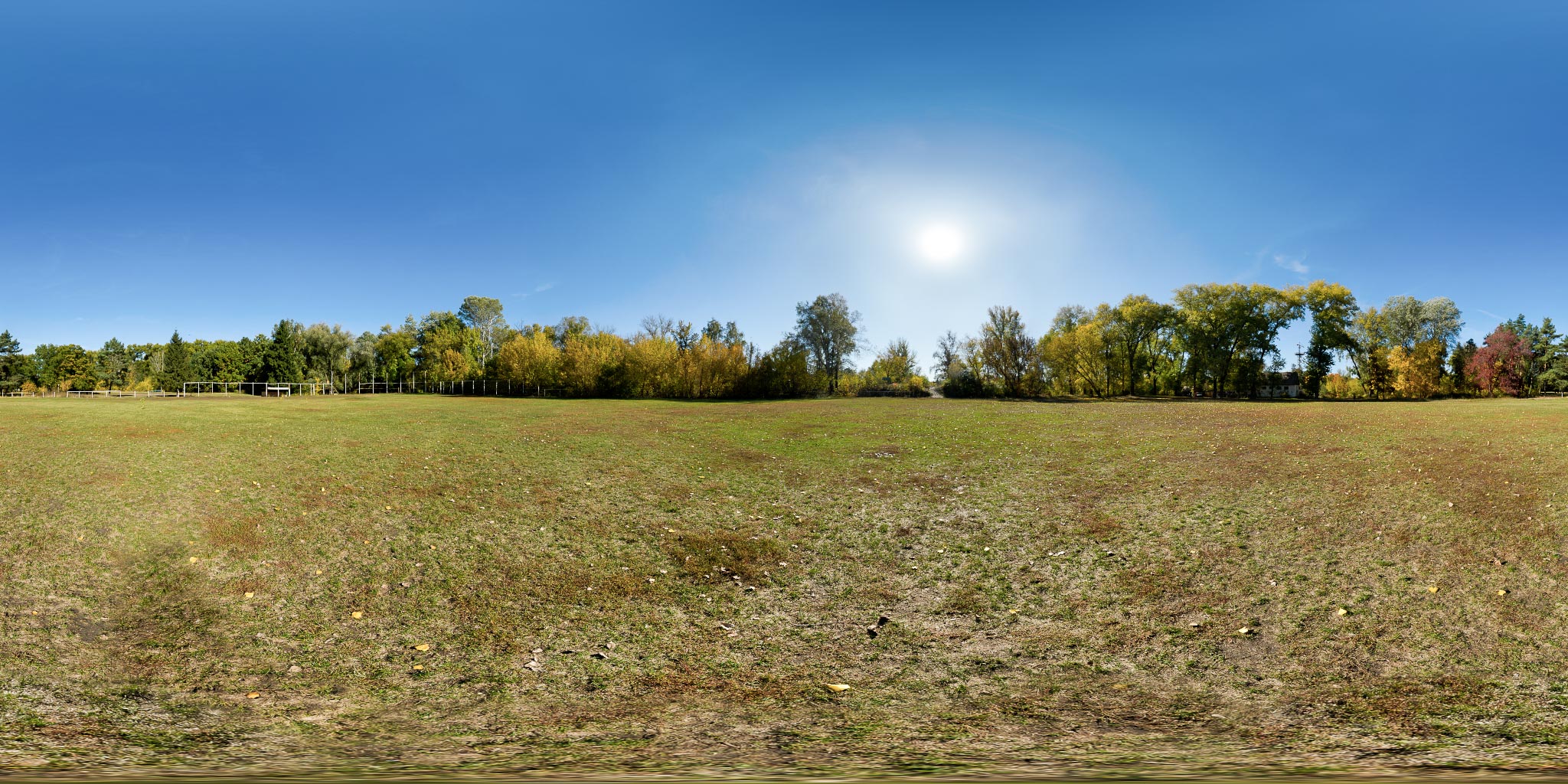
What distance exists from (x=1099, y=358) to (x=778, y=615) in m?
77.9

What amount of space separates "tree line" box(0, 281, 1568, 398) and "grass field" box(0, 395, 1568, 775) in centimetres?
5608

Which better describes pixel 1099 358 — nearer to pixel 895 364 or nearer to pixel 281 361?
pixel 895 364

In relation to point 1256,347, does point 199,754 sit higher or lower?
lower

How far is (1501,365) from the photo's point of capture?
253ft

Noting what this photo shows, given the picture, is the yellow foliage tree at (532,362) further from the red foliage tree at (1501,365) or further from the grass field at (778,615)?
the red foliage tree at (1501,365)

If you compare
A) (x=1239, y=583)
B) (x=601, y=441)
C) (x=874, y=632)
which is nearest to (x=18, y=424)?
(x=601, y=441)

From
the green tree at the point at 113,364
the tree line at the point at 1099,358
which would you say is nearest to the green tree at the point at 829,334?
the tree line at the point at 1099,358

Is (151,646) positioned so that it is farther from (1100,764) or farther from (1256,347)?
(1256,347)

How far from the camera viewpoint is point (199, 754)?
543 centimetres

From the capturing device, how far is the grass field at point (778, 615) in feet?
19.2

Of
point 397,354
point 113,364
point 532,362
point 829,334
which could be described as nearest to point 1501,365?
point 829,334

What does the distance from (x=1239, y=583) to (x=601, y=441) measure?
19947 mm

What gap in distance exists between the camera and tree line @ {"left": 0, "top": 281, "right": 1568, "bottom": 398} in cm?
7350

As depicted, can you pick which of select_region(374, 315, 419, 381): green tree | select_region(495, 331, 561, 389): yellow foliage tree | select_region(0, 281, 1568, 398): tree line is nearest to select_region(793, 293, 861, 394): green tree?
select_region(0, 281, 1568, 398): tree line
